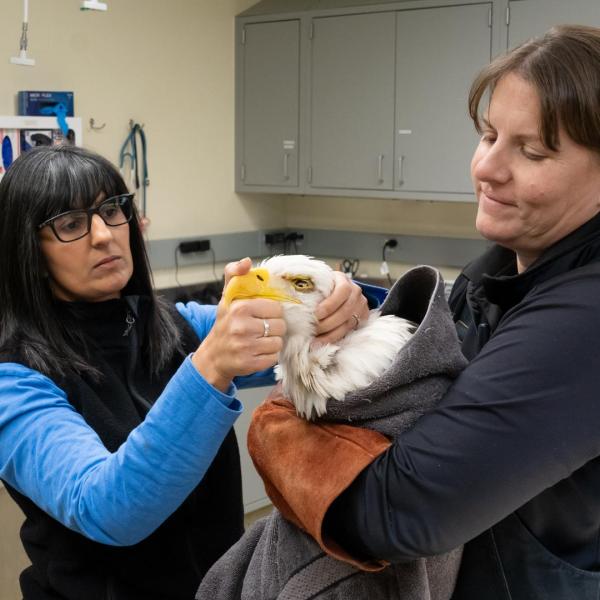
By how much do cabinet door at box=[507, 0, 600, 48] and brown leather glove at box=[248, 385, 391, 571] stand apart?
2.91m

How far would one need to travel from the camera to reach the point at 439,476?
0.86 metres

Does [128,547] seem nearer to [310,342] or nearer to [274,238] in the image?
[310,342]

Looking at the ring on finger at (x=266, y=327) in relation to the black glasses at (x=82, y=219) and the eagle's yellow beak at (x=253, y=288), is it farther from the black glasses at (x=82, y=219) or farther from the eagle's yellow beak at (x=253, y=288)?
the black glasses at (x=82, y=219)

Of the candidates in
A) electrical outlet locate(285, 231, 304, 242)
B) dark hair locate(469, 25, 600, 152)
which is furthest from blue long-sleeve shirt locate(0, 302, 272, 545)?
electrical outlet locate(285, 231, 304, 242)

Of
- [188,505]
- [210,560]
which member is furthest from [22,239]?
[210,560]

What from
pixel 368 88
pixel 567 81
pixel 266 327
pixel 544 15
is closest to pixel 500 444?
pixel 266 327

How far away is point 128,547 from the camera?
4.44 feet

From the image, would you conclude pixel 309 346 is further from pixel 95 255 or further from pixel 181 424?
pixel 95 255

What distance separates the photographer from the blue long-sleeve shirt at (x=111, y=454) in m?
1.08

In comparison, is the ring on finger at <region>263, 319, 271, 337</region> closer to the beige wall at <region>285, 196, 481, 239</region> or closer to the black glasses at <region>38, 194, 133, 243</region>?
the black glasses at <region>38, 194, 133, 243</region>

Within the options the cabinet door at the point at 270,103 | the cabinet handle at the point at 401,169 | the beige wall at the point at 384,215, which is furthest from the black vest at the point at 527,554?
the cabinet door at the point at 270,103

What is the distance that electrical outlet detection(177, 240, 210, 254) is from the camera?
4.21 meters

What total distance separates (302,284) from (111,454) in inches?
16.0

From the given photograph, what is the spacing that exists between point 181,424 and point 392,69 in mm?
3163
